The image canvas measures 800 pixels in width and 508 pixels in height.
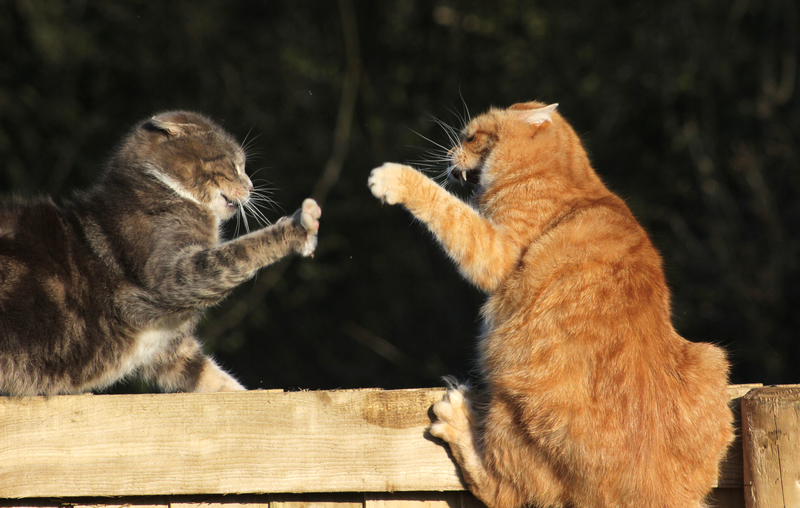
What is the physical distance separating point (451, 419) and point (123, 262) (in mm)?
1100

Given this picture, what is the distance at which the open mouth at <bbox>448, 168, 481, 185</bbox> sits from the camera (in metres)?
2.61

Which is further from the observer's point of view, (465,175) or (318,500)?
(465,175)

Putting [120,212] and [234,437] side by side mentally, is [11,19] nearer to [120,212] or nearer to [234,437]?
[120,212]

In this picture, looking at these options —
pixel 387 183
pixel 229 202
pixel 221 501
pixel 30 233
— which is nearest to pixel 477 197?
pixel 387 183

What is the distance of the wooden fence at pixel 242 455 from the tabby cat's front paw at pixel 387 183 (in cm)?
71

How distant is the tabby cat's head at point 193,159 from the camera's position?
2.19 meters

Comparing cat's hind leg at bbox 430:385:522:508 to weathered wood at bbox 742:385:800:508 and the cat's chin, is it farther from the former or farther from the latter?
the cat's chin

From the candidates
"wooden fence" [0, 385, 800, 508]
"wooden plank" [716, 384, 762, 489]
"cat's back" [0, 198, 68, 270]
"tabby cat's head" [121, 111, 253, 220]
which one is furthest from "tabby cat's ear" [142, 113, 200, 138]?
"wooden plank" [716, 384, 762, 489]

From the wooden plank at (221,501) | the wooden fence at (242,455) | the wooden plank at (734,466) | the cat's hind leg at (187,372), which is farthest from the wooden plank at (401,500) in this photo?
the cat's hind leg at (187,372)

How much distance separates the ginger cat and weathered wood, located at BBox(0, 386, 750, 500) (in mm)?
113

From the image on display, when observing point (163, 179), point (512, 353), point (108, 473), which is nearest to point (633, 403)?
point (512, 353)

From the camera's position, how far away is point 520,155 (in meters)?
2.41

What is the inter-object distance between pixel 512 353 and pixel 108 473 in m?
1.08

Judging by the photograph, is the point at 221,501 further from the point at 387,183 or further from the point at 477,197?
the point at 477,197
